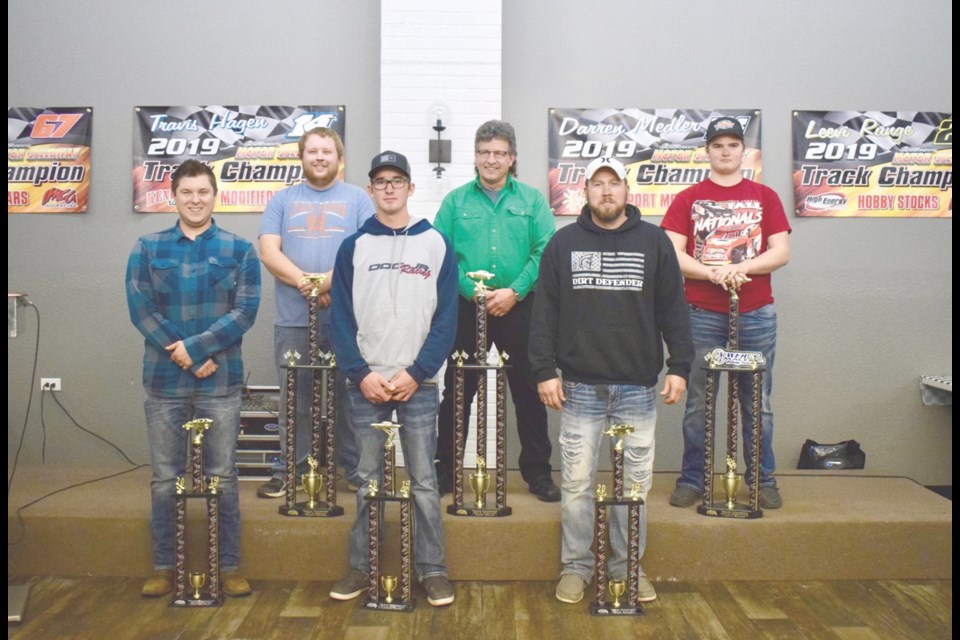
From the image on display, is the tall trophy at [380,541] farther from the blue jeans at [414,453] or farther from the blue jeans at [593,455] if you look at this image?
the blue jeans at [593,455]

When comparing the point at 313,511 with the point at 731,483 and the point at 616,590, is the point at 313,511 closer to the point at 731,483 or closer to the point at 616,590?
the point at 616,590

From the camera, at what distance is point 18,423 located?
4.66 meters

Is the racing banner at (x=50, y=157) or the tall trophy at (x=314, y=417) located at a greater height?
the racing banner at (x=50, y=157)

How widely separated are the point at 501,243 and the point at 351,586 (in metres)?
1.35

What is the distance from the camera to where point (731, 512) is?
3260 mm

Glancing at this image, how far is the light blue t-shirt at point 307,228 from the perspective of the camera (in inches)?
135

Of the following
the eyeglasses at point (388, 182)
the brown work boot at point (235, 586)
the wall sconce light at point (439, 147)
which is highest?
the wall sconce light at point (439, 147)

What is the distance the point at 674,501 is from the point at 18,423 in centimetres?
343

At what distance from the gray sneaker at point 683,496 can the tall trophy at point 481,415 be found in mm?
679

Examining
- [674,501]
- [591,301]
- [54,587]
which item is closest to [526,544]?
[674,501]

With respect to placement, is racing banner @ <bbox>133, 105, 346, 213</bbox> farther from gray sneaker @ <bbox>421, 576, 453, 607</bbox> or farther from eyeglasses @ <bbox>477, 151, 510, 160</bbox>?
gray sneaker @ <bbox>421, 576, 453, 607</bbox>

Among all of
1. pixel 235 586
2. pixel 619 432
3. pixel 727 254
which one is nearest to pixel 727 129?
pixel 727 254

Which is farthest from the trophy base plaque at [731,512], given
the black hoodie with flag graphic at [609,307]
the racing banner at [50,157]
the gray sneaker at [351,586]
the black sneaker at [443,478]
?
the racing banner at [50,157]

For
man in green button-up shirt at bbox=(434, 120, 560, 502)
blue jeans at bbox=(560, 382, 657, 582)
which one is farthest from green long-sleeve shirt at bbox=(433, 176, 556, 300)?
blue jeans at bbox=(560, 382, 657, 582)
